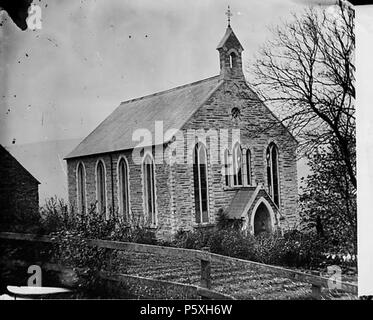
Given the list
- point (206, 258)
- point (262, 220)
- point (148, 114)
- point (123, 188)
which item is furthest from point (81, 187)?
point (262, 220)

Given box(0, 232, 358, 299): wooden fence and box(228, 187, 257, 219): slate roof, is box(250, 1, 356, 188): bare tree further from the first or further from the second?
box(0, 232, 358, 299): wooden fence

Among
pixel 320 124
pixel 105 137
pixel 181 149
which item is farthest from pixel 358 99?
pixel 105 137

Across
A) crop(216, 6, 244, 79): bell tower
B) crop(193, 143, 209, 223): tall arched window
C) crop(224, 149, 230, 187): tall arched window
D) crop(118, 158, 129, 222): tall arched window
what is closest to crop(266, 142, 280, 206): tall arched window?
crop(224, 149, 230, 187): tall arched window

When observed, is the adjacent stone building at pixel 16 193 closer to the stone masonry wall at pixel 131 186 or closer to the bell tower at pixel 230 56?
the stone masonry wall at pixel 131 186

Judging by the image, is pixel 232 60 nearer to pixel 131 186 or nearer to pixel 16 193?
pixel 131 186

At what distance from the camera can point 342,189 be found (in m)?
5.02

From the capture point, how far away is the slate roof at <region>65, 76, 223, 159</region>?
4.73 m

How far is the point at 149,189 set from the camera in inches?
190

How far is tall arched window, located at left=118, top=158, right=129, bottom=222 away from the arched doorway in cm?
100

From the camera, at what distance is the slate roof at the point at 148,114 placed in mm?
4734

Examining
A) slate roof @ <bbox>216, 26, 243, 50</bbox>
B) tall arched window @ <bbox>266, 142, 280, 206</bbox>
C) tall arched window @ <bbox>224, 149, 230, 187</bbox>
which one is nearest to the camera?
slate roof @ <bbox>216, 26, 243, 50</bbox>

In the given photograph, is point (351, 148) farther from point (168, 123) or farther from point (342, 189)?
point (168, 123)

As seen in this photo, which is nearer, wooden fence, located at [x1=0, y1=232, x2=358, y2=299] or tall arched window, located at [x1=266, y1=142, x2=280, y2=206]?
wooden fence, located at [x1=0, y1=232, x2=358, y2=299]

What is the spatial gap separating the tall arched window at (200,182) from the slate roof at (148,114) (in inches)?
10.1
